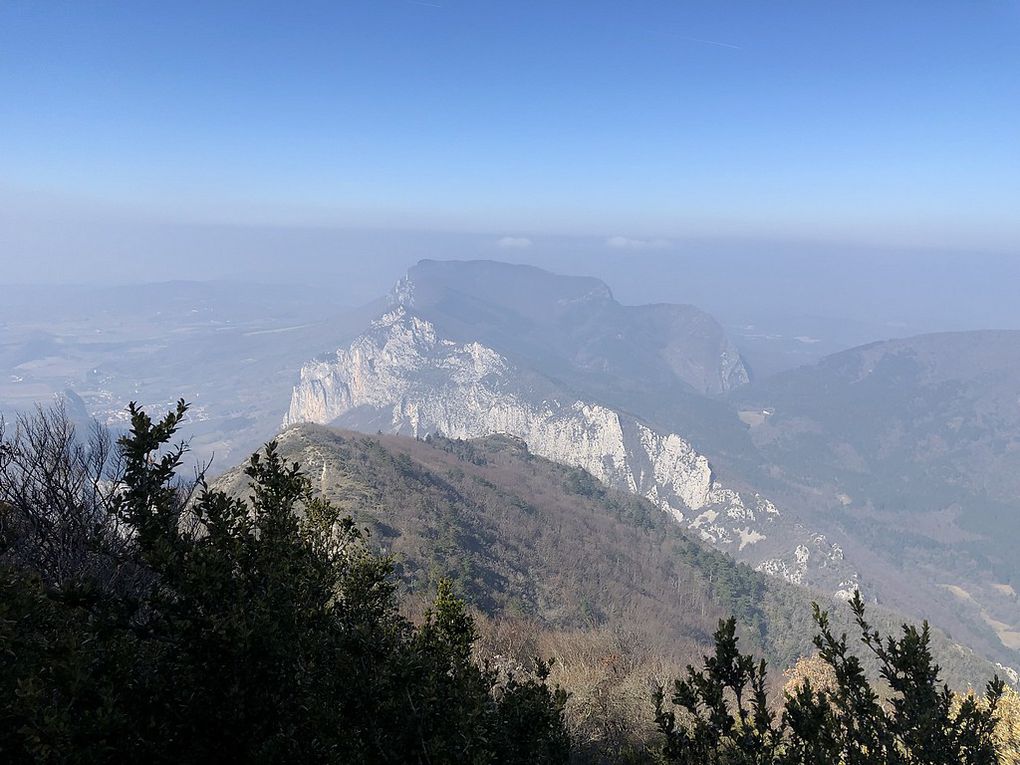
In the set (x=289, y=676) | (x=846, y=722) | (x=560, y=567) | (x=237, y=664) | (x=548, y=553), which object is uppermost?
(x=237, y=664)

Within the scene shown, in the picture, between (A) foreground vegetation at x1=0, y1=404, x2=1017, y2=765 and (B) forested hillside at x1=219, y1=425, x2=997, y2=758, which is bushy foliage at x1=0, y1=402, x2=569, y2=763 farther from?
(B) forested hillside at x1=219, y1=425, x2=997, y2=758

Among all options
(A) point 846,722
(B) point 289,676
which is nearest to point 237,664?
(B) point 289,676

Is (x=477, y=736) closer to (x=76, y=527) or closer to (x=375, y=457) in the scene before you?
(x=76, y=527)

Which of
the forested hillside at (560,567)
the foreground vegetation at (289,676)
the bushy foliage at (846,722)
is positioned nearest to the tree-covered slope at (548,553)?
the forested hillside at (560,567)

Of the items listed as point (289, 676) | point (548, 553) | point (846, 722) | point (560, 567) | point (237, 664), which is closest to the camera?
point (237, 664)

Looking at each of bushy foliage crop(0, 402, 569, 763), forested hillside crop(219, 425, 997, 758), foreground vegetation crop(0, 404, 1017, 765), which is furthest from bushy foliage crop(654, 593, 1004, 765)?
forested hillside crop(219, 425, 997, 758)

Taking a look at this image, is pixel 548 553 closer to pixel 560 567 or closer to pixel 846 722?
pixel 560 567

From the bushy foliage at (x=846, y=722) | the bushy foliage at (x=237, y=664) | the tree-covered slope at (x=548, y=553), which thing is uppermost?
the bushy foliage at (x=237, y=664)

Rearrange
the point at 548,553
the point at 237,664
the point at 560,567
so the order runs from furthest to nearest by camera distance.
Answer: the point at 548,553, the point at 560,567, the point at 237,664

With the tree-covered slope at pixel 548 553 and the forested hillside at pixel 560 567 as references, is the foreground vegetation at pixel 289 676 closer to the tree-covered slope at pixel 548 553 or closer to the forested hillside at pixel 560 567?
the forested hillside at pixel 560 567
